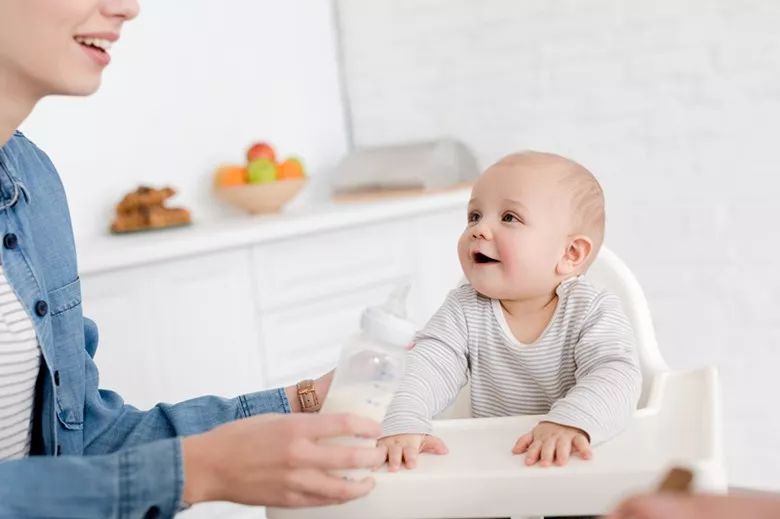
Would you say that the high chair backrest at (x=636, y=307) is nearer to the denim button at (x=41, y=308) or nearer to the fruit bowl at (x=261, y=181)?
the denim button at (x=41, y=308)

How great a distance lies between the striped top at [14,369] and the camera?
1.38 m

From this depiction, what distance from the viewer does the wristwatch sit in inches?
60.0

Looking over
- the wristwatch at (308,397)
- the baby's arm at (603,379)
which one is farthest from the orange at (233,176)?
the baby's arm at (603,379)

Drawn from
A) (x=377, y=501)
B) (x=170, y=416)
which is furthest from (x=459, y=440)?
(x=170, y=416)

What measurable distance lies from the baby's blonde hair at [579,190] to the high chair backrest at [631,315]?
0.35ft

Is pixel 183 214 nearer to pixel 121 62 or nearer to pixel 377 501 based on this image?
pixel 121 62

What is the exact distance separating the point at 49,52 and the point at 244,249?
137cm

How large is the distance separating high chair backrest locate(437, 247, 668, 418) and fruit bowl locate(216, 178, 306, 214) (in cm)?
157

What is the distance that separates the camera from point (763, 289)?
109 inches

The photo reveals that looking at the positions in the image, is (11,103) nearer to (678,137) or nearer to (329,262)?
(329,262)

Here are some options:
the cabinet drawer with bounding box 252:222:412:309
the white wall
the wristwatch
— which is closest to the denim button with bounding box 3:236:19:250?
the wristwatch

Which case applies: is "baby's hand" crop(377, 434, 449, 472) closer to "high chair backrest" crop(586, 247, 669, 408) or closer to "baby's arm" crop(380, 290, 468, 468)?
"baby's arm" crop(380, 290, 468, 468)

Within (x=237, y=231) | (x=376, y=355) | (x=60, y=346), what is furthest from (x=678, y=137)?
(x=60, y=346)

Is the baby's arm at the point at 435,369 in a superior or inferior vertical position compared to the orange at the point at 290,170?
inferior
